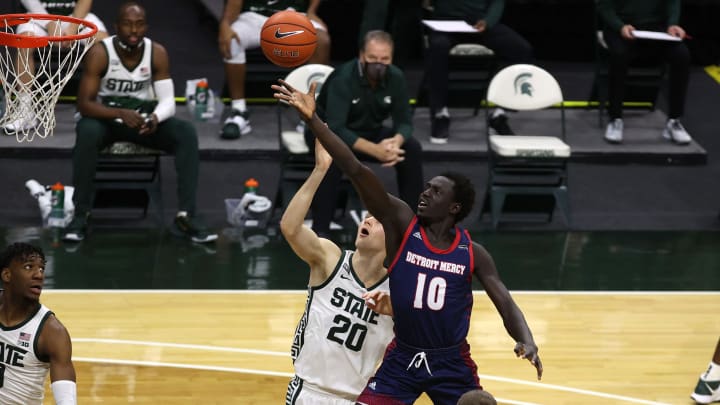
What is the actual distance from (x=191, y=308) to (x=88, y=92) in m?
2.11

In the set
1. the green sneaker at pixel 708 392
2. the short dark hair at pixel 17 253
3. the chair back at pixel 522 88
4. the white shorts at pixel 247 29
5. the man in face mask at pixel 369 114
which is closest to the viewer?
the short dark hair at pixel 17 253

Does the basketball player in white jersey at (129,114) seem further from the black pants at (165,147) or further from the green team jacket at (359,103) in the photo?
the green team jacket at (359,103)

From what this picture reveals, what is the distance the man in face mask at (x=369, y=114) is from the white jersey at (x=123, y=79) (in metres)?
1.35

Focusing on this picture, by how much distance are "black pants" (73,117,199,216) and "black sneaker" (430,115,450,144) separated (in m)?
2.52

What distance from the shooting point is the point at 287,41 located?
777 cm

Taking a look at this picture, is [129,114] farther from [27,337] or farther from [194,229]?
[27,337]

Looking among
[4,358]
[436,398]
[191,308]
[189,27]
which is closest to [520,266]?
[191,308]

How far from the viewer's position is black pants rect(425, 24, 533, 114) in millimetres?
11805

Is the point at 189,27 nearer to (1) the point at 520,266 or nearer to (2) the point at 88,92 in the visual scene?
(2) the point at 88,92

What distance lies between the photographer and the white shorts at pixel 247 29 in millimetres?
11702

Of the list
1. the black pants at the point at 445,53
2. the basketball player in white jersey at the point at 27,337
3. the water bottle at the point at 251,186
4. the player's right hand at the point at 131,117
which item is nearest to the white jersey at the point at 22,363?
the basketball player in white jersey at the point at 27,337

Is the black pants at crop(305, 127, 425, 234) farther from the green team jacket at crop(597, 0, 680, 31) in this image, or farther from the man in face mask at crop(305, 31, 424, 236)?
the green team jacket at crop(597, 0, 680, 31)

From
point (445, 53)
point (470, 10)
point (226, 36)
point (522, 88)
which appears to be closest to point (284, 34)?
point (522, 88)

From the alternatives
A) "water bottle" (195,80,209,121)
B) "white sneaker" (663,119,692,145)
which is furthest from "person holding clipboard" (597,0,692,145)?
"water bottle" (195,80,209,121)
